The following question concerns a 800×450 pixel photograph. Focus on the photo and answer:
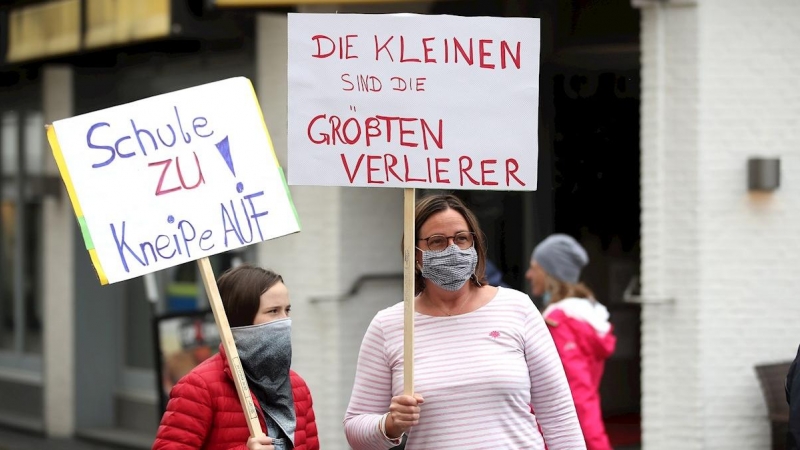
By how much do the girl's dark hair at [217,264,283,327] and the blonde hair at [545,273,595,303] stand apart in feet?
8.54

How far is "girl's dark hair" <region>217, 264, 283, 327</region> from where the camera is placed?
3775 millimetres

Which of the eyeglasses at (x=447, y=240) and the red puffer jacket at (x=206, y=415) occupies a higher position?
the eyeglasses at (x=447, y=240)

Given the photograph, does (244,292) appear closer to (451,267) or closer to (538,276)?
(451,267)

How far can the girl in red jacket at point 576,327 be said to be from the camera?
222 inches

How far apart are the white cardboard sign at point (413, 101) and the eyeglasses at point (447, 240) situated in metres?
0.16

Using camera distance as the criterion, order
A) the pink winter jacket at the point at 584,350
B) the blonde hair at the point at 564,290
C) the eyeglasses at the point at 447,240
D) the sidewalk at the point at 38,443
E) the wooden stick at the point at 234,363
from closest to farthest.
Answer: the wooden stick at the point at 234,363, the eyeglasses at the point at 447,240, the pink winter jacket at the point at 584,350, the blonde hair at the point at 564,290, the sidewalk at the point at 38,443

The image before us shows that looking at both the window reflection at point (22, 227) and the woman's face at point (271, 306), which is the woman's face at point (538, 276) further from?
the window reflection at point (22, 227)

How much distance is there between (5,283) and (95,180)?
1145 centimetres

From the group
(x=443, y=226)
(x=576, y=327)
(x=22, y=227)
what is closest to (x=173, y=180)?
(x=443, y=226)

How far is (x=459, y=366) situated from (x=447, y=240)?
37 cm

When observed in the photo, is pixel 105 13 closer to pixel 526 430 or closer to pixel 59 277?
pixel 59 277

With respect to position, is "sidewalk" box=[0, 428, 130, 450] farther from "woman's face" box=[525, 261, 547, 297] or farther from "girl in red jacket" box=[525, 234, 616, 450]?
"girl in red jacket" box=[525, 234, 616, 450]

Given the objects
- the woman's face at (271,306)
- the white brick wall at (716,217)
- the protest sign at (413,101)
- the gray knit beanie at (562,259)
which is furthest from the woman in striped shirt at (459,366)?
the white brick wall at (716,217)

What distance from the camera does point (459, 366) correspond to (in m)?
3.60
